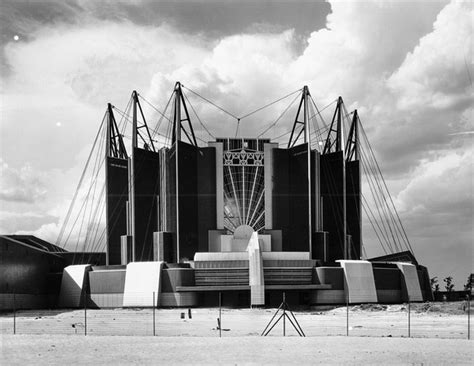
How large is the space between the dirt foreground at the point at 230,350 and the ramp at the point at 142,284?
46888mm

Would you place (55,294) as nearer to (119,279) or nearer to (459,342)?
(119,279)

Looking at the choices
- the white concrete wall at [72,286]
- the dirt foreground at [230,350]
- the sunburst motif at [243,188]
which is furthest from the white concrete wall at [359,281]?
the dirt foreground at [230,350]

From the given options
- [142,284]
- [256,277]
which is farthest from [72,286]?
[256,277]

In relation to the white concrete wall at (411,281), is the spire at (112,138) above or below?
above

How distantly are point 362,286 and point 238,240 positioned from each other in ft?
72.9

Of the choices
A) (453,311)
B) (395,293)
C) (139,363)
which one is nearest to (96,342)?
(139,363)

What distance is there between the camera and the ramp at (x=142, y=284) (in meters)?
89.6

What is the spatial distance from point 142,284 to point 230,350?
5725 cm

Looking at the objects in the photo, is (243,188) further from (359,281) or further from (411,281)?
(411,281)

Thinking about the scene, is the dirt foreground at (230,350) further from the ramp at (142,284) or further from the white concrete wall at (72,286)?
the white concrete wall at (72,286)

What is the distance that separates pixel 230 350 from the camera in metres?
35.0

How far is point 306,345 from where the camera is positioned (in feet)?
124

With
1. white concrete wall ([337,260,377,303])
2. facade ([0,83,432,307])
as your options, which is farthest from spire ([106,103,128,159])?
white concrete wall ([337,260,377,303])

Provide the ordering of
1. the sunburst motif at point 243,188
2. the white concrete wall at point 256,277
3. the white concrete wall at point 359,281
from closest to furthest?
the white concrete wall at point 256,277, the white concrete wall at point 359,281, the sunburst motif at point 243,188
